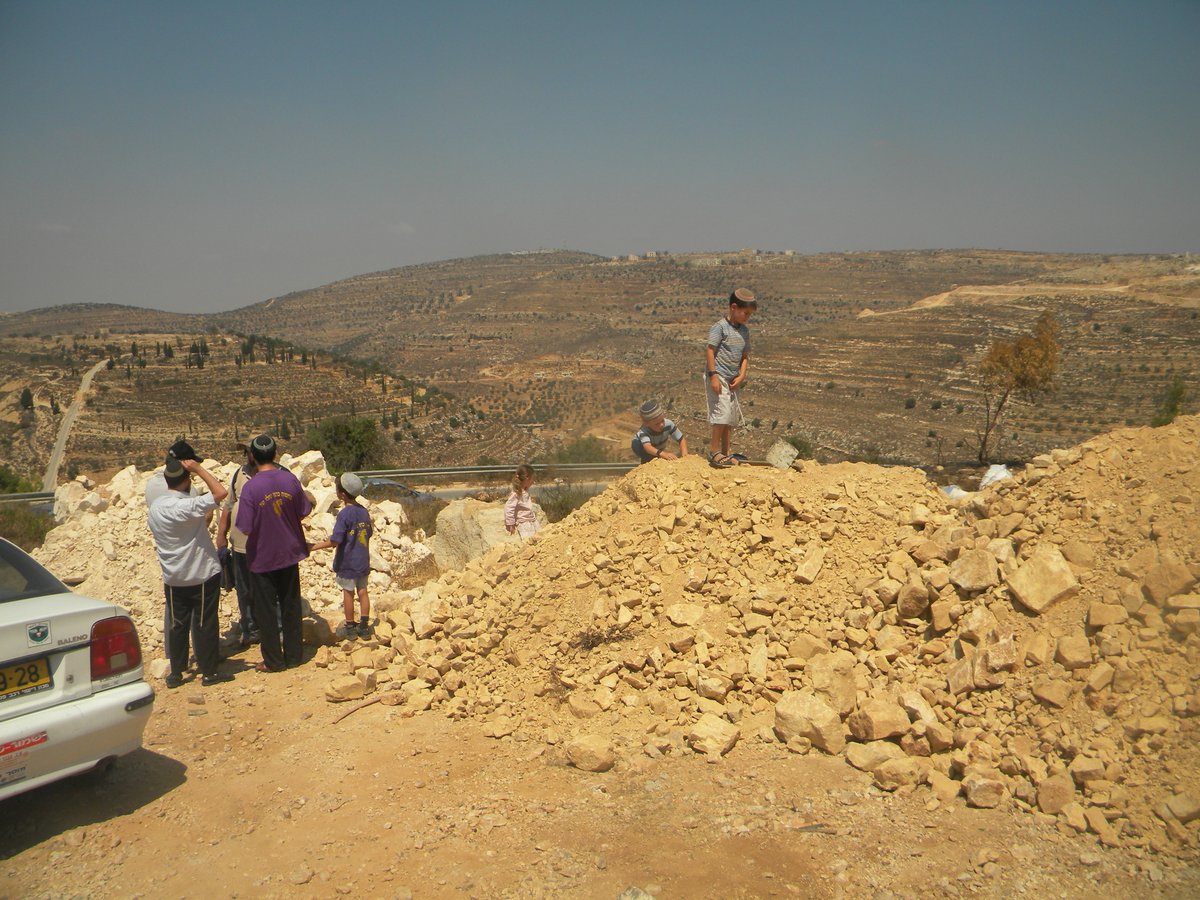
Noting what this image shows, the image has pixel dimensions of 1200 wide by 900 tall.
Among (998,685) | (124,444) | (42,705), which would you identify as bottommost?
(124,444)

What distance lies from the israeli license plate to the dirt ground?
0.75m

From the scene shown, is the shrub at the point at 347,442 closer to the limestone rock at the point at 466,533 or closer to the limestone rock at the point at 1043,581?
the limestone rock at the point at 466,533

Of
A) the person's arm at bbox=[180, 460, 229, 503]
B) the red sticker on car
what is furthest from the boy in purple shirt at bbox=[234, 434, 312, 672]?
the red sticker on car

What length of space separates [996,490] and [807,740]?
2.38 m

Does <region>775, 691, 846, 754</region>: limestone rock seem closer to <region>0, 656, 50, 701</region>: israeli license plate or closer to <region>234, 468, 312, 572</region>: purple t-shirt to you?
<region>234, 468, 312, 572</region>: purple t-shirt

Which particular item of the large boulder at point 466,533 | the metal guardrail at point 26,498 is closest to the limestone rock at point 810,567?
the large boulder at point 466,533

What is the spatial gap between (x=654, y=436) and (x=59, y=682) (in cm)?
503

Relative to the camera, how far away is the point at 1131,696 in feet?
11.6

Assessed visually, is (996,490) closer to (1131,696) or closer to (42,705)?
(1131,696)

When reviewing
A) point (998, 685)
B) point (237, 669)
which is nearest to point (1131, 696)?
point (998, 685)

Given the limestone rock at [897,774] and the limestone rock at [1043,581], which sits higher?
the limestone rock at [1043,581]

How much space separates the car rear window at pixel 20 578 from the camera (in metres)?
3.64

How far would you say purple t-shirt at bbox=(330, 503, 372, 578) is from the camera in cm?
611

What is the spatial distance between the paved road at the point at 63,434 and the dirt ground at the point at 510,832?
98.7 ft
